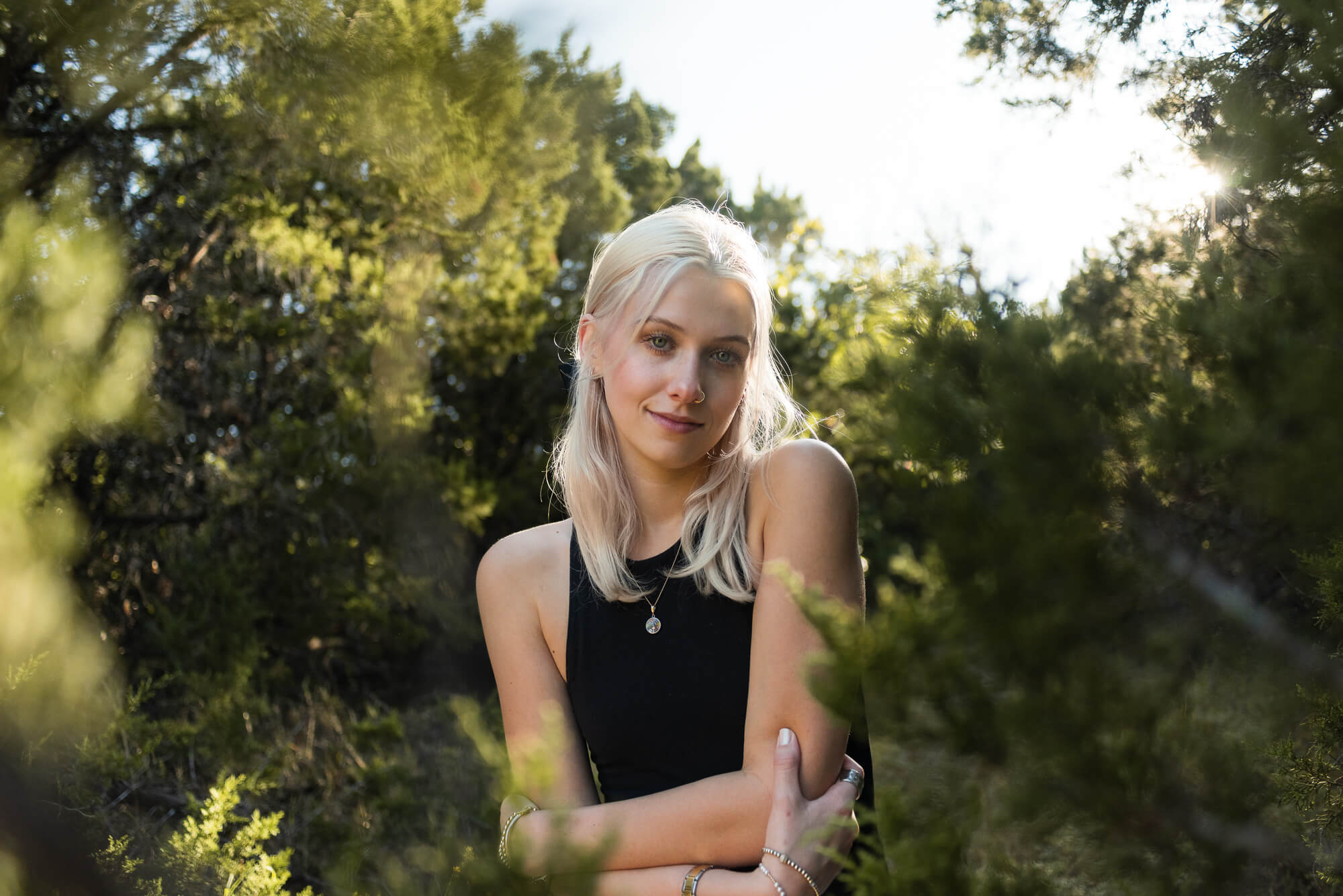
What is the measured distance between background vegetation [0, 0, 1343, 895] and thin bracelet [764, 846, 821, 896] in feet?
0.32

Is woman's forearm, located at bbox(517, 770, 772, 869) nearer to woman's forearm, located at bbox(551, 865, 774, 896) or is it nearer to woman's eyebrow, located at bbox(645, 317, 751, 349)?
woman's forearm, located at bbox(551, 865, 774, 896)

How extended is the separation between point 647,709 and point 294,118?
12.8 feet

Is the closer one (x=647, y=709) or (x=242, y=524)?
(x=647, y=709)

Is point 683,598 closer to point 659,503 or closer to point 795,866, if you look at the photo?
point 659,503

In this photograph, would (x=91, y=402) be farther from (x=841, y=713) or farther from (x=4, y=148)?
(x=841, y=713)

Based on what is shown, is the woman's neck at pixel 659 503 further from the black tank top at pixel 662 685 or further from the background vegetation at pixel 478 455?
the background vegetation at pixel 478 455

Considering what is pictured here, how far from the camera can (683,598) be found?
1.91 metres

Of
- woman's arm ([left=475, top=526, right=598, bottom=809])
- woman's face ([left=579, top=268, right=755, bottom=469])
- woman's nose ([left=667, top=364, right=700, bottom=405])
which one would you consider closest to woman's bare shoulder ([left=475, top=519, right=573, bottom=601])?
woman's arm ([left=475, top=526, right=598, bottom=809])

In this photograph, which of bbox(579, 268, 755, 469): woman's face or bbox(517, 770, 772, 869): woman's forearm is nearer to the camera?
bbox(517, 770, 772, 869): woman's forearm

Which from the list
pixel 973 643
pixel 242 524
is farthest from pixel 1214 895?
pixel 242 524

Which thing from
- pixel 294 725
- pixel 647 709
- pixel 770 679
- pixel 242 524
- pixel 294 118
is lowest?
pixel 294 725

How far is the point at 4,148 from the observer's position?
156 inches

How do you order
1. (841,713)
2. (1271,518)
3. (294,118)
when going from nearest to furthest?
1. (841,713)
2. (1271,518)
3. (294,118)

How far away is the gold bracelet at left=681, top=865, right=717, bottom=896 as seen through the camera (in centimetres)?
159
